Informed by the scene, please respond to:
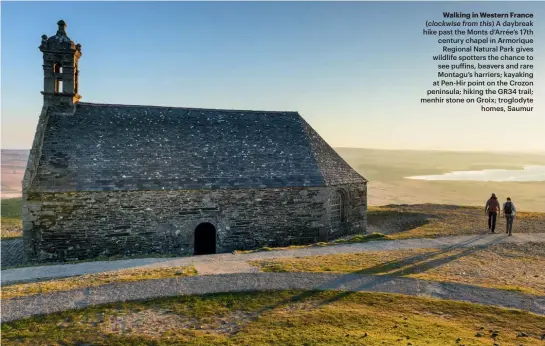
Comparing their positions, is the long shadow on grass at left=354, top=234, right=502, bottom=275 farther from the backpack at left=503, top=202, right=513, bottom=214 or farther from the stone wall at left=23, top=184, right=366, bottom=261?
the stone wall at left=23, top=184, right=366, bottom=261

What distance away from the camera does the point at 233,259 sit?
1472 centimetres

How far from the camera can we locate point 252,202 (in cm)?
2008

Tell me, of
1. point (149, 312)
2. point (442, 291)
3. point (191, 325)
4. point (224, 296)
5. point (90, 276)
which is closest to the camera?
point (191, 325)

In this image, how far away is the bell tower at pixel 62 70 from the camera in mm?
20781

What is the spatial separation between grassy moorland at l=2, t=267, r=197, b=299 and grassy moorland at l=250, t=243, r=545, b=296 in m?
3.12

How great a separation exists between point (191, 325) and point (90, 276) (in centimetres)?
553

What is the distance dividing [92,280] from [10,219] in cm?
2226

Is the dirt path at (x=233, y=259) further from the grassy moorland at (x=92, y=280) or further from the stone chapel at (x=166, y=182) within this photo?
the stone chapel at (x=166, y=182)

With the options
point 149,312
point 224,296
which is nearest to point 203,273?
point 224,296

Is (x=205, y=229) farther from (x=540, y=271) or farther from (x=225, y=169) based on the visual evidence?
(x=540, y=271)

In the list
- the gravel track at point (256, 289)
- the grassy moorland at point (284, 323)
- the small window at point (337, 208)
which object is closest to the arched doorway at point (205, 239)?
the small window at point (337, 208)

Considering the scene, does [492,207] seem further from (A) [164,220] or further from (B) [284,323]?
(A) [164,220]

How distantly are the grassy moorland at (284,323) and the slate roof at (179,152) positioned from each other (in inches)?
396

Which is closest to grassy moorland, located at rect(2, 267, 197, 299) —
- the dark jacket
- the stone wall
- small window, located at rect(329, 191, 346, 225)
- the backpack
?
the stone wall
